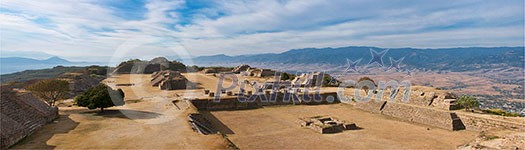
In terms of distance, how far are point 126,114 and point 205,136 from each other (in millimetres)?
7945

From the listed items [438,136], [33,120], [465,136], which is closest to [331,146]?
[438,136]

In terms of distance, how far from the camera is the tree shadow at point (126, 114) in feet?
65.0

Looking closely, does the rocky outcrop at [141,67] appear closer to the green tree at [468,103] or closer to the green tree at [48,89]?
the green tree at [48,89]

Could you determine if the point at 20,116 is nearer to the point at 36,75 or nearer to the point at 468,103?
the point at 468,103

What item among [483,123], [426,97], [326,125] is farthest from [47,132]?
[426,97]

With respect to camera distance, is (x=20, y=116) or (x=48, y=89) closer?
(x=20, y=116)

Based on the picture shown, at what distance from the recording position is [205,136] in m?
15.4

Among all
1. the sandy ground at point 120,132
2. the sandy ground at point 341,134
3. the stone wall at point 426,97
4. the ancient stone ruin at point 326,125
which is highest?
the stone wall at point 426,97

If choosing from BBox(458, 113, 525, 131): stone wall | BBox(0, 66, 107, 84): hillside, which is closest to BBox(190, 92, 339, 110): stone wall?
BBox(458, 113, 525, 131): stone wall

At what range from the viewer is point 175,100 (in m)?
27.4

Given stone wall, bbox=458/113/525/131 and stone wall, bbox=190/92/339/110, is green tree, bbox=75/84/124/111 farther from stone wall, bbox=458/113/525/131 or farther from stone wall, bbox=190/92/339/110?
stone wall, bbox=458/113/525/131

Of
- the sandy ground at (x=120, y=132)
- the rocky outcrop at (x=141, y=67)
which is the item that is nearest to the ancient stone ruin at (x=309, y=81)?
the sandy ground at (x=120, y=132)

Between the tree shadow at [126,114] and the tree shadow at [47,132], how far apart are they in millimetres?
1907

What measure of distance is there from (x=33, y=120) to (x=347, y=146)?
16098mm
